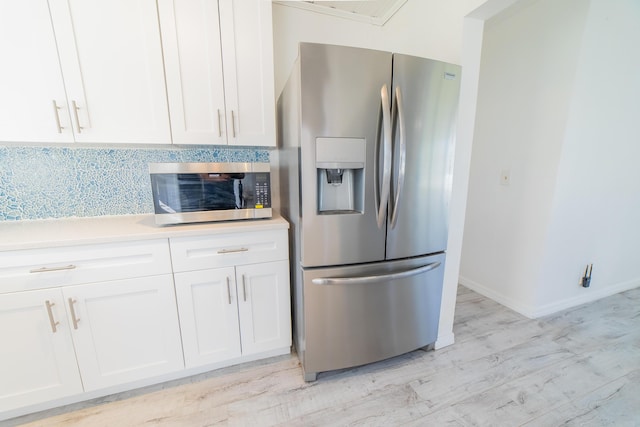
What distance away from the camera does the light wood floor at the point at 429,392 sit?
4.13 ft

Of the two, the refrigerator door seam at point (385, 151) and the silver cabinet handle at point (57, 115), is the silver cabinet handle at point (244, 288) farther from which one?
the silver cabinet handle at point (57, 115)

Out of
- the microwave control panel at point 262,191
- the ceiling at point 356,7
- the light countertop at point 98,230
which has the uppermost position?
the ceiling at point 356,7

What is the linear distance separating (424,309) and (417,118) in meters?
1.18

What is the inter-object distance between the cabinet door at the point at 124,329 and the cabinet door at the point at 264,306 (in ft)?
1.20

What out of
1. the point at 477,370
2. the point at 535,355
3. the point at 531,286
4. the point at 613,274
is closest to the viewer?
the point at 477,370

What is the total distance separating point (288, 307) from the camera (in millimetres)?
1593

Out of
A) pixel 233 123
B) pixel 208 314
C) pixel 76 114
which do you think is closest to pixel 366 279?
pixel 208 314

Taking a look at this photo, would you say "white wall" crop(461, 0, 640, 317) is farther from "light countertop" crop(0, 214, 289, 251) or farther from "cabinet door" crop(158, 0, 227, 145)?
"cabinet door" crop(158, 0, 227, 145)

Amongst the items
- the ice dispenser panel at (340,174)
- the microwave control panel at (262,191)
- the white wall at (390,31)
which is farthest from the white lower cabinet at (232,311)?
the white wall at (390,31)

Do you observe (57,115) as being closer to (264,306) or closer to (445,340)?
(264,306)

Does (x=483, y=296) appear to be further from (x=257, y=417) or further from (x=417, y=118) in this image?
(x=257, y=417)

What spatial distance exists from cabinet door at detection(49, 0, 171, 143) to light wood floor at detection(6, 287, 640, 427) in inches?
58.4

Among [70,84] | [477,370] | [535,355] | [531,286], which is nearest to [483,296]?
[531,286]

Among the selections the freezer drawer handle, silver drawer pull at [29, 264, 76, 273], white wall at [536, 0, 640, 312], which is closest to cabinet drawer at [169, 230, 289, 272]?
the freezer drawer handle
